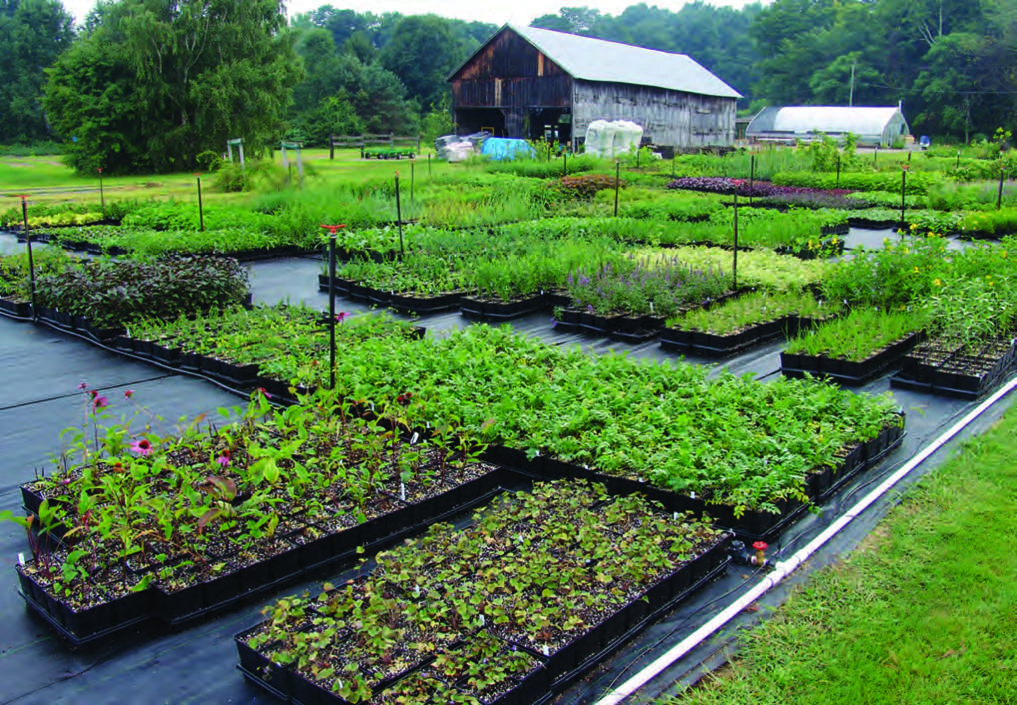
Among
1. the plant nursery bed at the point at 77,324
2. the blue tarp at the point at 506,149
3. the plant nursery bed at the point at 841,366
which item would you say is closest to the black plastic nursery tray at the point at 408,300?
the plant nursery bed at the point at 77,324

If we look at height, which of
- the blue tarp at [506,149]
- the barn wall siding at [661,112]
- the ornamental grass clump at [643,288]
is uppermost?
the barn wall siding at [661,112]

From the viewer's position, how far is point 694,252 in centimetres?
1131

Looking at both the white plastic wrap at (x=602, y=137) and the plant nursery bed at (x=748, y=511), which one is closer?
the plant nursery bed at (x=748, y=511)

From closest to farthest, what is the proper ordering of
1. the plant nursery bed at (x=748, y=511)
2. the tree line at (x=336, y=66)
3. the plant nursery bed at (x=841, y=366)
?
the plant nursery bed at (x=748, y=511), the plant nursery bed at (x=841, y=366), the tree line at (x=336, y=66)

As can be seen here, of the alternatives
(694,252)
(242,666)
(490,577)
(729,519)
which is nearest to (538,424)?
(729,519)

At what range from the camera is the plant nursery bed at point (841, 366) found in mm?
6648

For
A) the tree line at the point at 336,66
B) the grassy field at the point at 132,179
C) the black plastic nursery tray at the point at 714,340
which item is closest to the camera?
the black plastic nursery tray at the point at 714,340

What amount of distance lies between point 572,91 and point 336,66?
82.4 feet

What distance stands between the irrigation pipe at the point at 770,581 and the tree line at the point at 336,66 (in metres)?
31.4

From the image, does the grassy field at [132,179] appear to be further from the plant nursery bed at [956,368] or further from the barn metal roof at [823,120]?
the barn metal roof at [823,120]

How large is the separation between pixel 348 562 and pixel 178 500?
857mm

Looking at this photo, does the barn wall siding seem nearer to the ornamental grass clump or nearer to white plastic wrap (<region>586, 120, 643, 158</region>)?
white plastic wrap (<region>586, 120, 643, 158</region>)

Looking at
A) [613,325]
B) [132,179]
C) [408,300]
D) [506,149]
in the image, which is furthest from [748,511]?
[132,179]

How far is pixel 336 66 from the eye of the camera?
52062 mm
